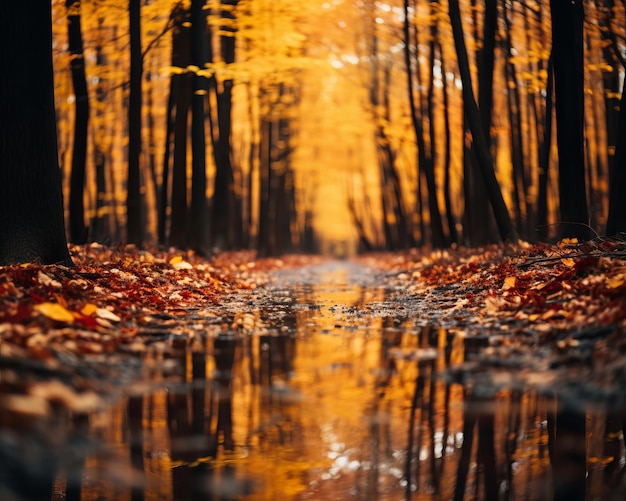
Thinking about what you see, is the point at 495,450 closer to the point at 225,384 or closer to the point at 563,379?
the point at 563,379

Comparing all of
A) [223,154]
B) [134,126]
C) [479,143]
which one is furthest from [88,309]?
[223,154]

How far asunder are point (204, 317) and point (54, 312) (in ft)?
10.8

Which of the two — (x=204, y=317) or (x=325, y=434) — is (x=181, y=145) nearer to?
(x=204, y=317)

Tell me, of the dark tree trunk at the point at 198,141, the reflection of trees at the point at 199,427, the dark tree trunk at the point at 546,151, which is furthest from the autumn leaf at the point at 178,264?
the dark tree trunk at the point at 546,151

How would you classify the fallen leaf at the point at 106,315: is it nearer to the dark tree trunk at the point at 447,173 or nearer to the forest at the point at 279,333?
the forest at the point at 279,333

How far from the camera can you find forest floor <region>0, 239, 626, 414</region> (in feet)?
15.5

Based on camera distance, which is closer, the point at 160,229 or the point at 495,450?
the point at 495,450

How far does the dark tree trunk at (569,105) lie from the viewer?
12555mm

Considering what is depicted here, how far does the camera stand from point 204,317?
30.1ft

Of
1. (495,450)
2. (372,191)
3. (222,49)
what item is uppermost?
(222,49)

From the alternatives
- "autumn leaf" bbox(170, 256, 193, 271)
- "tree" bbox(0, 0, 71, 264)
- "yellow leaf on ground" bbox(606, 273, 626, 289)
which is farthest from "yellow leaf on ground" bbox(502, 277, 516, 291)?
"autumn leaf" bbox(170, 256, 193, 271)

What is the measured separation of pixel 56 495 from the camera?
3.13m

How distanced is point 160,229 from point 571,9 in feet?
43.7

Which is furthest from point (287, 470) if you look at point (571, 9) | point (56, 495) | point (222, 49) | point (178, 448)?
point (222, 49)
